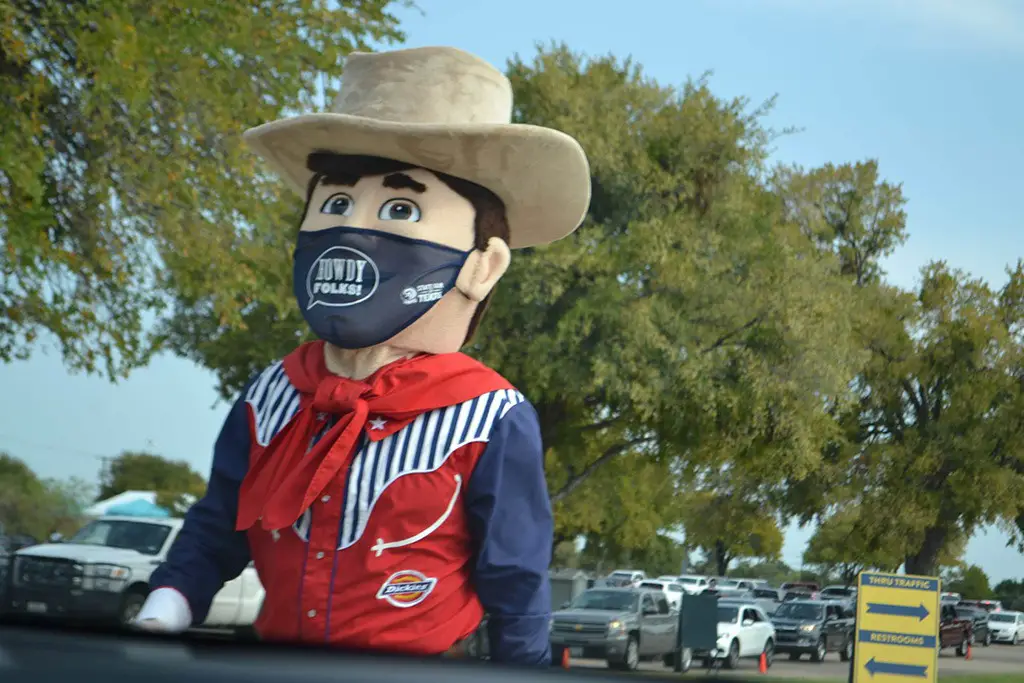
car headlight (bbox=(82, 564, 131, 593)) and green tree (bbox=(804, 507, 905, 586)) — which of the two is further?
green tree (bbox=(804, 507, 905, 586))

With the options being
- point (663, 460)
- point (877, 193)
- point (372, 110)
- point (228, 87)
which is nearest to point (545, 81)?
point (663, 460)

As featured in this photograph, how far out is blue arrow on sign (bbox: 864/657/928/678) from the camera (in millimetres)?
1341

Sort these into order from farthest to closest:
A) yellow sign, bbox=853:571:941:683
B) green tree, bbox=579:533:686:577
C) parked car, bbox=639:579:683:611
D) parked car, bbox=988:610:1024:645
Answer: green tree, bbox=579:533:686:577
parked car, bbox=639:579:683:611
parked car, bbox=988:610:1024:645
yellow sign, bbox=853:571:941:683

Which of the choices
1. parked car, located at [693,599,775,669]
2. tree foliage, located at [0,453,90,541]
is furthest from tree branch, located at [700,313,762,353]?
tree foliage, located at [0,453,90,541]

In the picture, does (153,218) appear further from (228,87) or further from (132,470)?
(132,470)

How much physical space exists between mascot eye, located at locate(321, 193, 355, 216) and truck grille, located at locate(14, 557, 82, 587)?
1535mm

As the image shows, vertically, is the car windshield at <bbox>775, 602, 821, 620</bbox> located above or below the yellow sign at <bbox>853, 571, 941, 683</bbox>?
above

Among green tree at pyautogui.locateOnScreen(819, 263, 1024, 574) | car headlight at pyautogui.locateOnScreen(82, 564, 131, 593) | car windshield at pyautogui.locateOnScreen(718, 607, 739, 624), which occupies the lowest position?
car headlight at pyautogui.locateOnScreen(82, 564, 131, 593)

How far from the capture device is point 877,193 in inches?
1362

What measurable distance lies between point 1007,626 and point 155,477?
146 centimetres

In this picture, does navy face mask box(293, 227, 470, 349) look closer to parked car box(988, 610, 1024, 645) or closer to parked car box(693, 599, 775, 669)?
parked car box(693, 599, 775, 669)

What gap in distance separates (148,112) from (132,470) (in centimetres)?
950

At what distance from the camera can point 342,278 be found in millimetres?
2562

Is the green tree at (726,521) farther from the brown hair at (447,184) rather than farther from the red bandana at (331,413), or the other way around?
the red bandana at (331,413)
